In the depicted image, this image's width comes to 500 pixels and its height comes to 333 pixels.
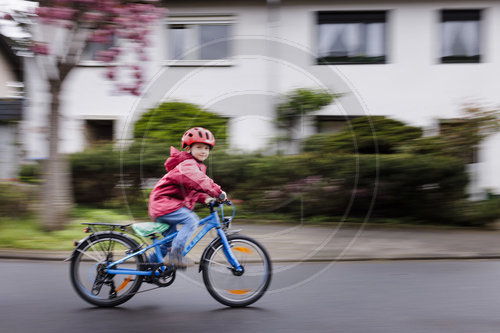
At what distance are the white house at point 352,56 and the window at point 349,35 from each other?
28mm

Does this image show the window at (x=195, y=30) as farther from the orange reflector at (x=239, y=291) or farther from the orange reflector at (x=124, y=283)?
the orange reflector at (x=239, y=291)

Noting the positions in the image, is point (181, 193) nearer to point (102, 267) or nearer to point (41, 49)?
point (102, 267)

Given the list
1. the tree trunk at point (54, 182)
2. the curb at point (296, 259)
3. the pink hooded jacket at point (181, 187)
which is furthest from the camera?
the tree trunk at point (54, 182)

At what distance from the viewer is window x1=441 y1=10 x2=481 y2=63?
44.3 ft

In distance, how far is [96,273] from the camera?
4398 millimetres

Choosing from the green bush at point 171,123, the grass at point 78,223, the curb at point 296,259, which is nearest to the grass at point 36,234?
the grass at point 78,223

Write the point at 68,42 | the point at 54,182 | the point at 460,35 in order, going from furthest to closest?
the point at 460,35 → the point at 54,182 → the point at 68,42

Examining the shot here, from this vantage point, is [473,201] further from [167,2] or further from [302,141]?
[167,2]

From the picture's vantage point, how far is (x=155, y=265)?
439 cm

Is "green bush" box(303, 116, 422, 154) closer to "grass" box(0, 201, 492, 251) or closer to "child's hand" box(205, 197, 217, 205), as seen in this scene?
"grass" box(0, 201, 492, 251)

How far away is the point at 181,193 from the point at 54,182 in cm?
398

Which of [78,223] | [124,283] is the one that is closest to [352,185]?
[78,223]

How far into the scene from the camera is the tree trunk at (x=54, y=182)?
7512mm

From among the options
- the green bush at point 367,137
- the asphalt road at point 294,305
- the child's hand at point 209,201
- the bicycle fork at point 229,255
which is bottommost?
the asphalt road at point 294,305
